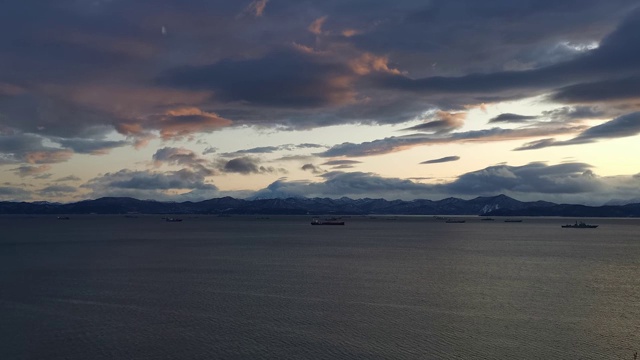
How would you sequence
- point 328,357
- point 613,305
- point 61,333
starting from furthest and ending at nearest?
1. point 613,305
2. point 61,333
3. point 328,357

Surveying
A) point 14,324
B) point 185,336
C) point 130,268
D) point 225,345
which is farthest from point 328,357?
point 130,268

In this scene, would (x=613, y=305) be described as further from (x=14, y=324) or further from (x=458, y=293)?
(x=14, y=324)

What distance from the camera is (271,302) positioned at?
68.7 m

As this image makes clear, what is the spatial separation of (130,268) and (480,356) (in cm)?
8213

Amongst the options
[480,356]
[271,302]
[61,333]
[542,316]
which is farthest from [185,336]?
[542,316]

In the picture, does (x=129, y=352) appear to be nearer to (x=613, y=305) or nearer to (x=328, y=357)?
(x=328, y=357)

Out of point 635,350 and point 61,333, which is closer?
point 635,350

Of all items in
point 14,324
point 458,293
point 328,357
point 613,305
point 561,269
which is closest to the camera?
point 328,357

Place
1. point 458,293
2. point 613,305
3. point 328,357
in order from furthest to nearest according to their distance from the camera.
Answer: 1. point 458,293
2. point 613,305
3. point 328,357

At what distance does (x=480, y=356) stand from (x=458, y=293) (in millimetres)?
30719

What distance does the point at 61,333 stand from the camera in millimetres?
52531

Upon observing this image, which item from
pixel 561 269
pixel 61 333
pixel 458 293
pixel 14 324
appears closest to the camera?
pixel 61 333

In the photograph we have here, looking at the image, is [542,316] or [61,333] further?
[542,316]

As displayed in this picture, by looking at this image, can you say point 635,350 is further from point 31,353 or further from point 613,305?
point 31,353
